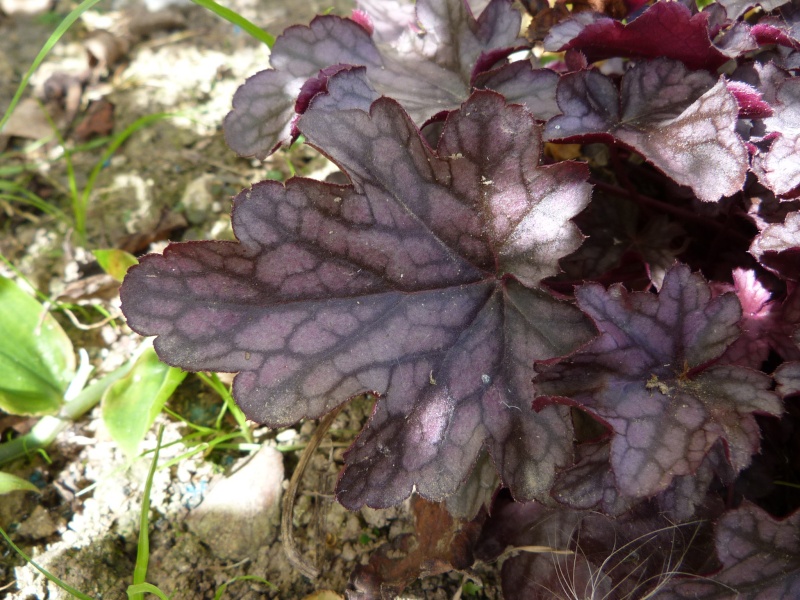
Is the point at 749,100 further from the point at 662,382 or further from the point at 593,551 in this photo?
the point at 593,551

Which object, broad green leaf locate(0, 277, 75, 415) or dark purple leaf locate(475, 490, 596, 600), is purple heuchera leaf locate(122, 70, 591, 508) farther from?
broad green leaf locate(0, 277, 75, 415)

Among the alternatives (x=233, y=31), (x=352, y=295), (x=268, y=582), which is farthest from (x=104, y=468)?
(x=233, y=31)

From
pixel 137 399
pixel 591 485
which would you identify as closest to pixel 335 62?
pixel 137 399

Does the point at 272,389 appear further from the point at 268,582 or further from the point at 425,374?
the point at 268,582

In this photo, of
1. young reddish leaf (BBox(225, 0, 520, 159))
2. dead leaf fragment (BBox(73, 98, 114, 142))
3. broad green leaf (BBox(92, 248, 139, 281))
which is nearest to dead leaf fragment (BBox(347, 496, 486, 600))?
young reddish leaf (BBox(225, 0, 520, 159))

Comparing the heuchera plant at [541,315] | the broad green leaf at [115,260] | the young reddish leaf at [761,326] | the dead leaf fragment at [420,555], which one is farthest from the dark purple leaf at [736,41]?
the broad green leaf at [115,260]
